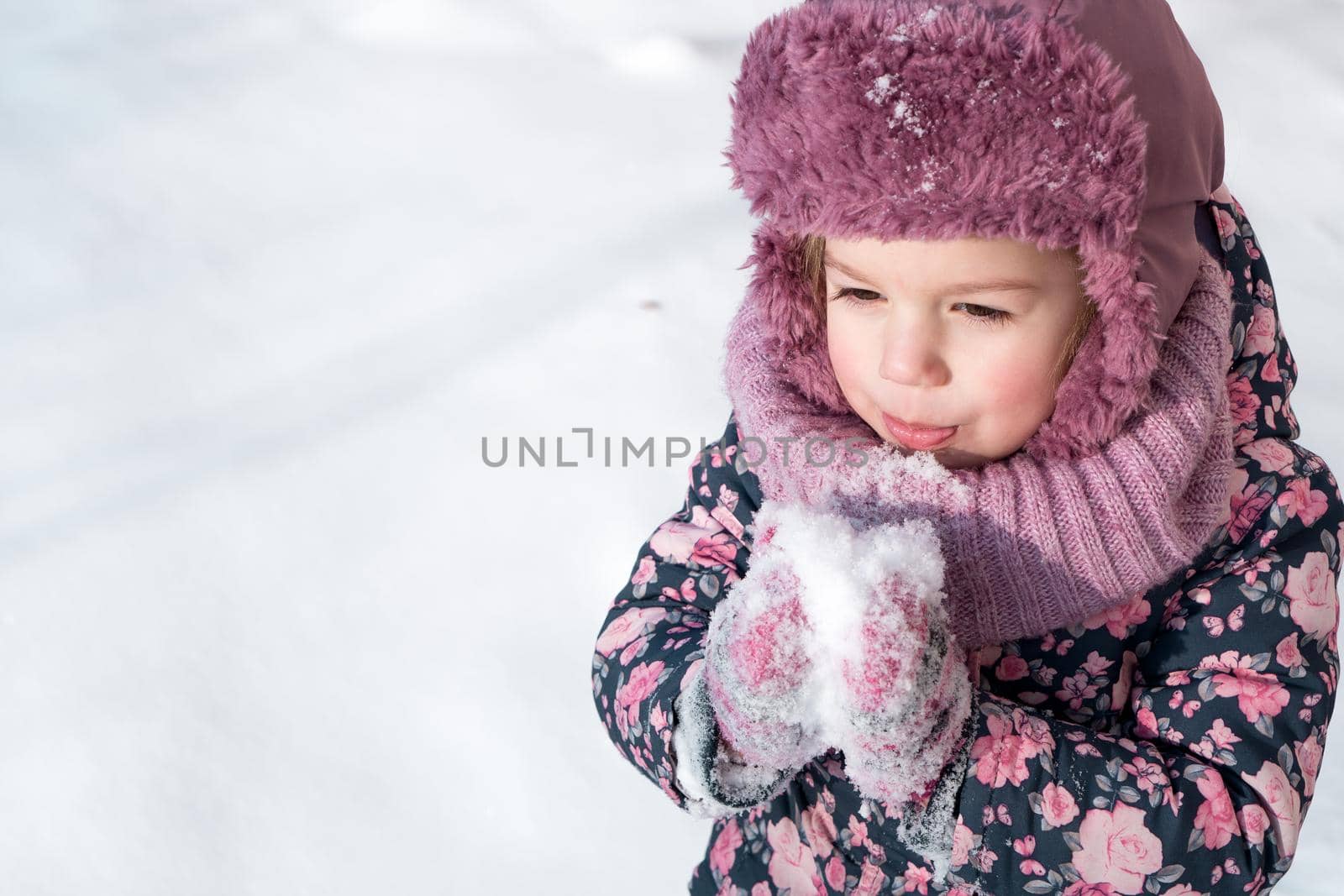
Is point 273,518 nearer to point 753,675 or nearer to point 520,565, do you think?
point 520,565

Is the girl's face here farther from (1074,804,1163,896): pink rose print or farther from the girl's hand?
(1074,804,1163,896): pink rose print

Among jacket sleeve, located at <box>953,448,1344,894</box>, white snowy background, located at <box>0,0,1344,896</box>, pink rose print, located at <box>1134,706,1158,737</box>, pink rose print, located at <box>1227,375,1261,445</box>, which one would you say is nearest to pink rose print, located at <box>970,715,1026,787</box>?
jacket sleeve, located at <box>953,448,1344,894</box>

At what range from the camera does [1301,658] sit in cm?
86

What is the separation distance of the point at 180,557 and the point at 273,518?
0.43 ft

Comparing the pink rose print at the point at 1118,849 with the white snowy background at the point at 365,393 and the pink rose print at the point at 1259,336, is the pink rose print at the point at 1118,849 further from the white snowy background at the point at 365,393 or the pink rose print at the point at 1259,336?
the white snowy background at the point at 365,393

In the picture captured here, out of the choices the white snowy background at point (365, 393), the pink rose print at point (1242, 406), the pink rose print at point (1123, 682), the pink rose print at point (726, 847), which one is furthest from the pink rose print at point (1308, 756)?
the white snowy background at point (365, 393)

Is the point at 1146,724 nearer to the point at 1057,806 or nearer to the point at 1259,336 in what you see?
the point at 1057,806

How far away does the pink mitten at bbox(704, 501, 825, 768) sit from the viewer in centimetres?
76

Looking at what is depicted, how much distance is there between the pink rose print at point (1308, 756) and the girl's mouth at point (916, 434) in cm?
32

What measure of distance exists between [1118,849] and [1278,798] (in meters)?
0.12

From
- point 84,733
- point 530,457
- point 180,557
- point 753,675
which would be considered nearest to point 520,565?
point 530,457

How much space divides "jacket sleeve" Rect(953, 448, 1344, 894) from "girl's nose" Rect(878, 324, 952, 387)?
0.24m

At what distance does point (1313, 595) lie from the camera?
2.87 feet

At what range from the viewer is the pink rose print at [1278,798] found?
0.83 meters
